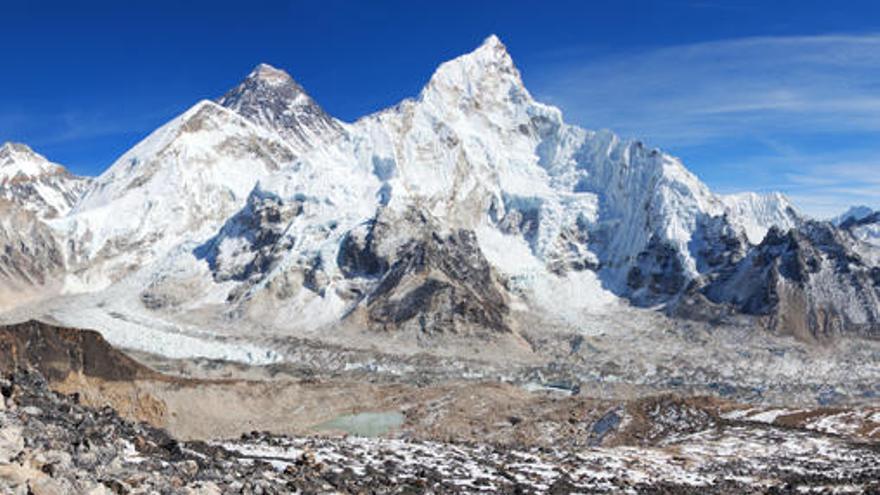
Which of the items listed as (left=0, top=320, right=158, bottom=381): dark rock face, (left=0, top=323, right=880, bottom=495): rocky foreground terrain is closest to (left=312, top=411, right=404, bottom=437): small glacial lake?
(left=0, top=323, right=880, bottom=495): rocky foreground terrain

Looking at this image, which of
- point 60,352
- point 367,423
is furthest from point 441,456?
point 60,352

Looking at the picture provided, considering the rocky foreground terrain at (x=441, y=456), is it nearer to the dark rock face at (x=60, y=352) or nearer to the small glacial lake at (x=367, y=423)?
the dark rock face at (x=60, y=352)

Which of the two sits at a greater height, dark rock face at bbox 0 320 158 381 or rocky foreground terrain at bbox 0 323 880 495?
dark rock face at bbox 0 320 158 381

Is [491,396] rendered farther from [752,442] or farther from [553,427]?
[752,442]

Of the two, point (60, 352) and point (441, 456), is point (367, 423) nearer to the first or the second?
point (60, 352)

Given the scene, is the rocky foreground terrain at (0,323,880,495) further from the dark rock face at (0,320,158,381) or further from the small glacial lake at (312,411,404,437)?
the small glacial lake at (312,411,404,437)

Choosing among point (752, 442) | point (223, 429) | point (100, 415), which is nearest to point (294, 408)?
point (223, 429)
